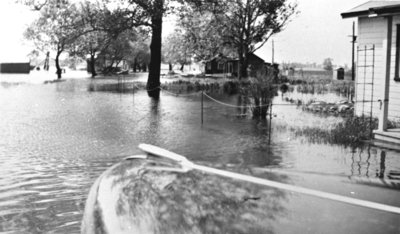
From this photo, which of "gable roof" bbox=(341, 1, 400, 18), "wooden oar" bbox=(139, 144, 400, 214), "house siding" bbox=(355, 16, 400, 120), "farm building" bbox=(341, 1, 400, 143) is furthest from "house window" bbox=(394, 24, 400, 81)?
"wooden oar" bbox=(139, 144, 400, 214)

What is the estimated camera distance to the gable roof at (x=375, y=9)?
11.1m

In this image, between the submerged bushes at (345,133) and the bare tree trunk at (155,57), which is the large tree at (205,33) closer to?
the bare tree trunk at (155,57)

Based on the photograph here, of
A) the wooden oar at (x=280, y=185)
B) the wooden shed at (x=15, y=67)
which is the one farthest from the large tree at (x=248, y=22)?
the wooden shed at (x=15, y=67)

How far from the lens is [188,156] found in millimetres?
9320

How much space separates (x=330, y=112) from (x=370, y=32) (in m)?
4.35

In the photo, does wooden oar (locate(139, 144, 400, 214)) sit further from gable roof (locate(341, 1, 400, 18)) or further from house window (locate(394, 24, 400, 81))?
house window (locate(394, 24, 400, 81))

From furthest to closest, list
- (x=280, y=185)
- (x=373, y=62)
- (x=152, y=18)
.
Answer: (x=152, y=18) → (x=373, y=62) → (x=280, y=185)

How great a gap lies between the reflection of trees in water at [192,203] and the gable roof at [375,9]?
34.5 ft

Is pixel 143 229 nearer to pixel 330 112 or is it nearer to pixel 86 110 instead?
pixel 330 112

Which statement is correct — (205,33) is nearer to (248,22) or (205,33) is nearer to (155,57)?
(248,22)

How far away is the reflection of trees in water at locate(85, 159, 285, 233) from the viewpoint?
1642 mm

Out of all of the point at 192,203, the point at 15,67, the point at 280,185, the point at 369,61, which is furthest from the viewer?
the point at 15,67

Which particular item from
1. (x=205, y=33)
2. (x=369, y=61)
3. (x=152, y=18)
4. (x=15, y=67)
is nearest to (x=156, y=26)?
(x=152, y=18)

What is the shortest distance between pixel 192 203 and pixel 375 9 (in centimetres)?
1118
